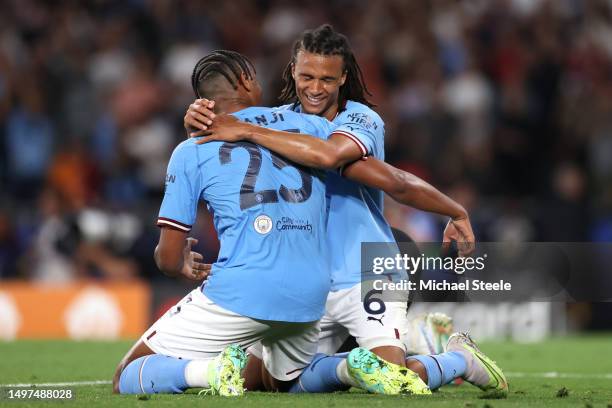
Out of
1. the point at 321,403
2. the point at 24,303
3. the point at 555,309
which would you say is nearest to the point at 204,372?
the point at 321,403

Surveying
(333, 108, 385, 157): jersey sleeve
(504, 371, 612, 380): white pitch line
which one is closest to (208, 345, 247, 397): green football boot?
(333, 108, 385, 157): jersey sleeve

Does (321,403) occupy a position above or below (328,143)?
below

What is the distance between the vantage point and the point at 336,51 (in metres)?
5.95

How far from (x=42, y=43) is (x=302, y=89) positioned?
8.79 metres

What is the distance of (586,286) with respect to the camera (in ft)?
19.6

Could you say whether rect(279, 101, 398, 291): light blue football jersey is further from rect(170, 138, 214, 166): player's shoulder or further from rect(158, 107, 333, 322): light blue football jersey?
rect(170, 138, 214, 166): player's shoulder

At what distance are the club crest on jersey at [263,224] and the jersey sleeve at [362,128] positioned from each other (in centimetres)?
59

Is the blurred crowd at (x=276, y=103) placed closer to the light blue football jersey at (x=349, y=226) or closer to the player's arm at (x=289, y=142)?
the light blue football jersey at (x=349, y=226)

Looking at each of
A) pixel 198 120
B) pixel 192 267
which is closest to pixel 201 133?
pixel 198 120

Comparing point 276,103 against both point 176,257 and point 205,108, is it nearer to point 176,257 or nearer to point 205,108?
point 205,108

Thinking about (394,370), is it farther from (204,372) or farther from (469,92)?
(469,92)

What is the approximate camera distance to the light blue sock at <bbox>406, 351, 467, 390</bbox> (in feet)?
18.4

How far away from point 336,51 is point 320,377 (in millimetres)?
1706

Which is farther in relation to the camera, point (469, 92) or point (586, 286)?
point (469, 92)
